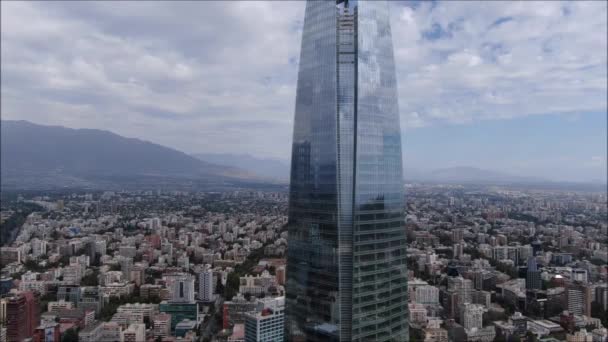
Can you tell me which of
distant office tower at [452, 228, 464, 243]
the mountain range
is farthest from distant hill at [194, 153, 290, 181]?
distant office tower at [452, 228, 464, 243]

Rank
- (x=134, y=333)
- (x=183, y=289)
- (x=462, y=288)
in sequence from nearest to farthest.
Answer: (x=134, y=333), (x=183, y=289), (x=462, y=288)

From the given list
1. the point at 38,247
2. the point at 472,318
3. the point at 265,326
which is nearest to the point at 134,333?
the point at 265,326

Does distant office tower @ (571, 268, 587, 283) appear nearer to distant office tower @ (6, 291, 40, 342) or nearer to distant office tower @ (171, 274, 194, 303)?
distant office tower @ (171, 274, 194, 303)

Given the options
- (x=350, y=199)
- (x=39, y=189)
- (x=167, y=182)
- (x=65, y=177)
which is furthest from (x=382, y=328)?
(x=167, y=182)

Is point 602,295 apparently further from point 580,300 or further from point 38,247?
point 38,247

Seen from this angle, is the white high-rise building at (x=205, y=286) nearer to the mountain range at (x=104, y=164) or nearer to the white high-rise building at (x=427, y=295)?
the mountain range at (x=104, y=164)

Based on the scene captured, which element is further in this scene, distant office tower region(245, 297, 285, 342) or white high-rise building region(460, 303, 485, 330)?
white high-rise building region(460, 303, 485, 330)

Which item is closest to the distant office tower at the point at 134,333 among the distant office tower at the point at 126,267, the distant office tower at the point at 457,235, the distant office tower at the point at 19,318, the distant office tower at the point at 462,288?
the distant office tower at the point at 19,318
